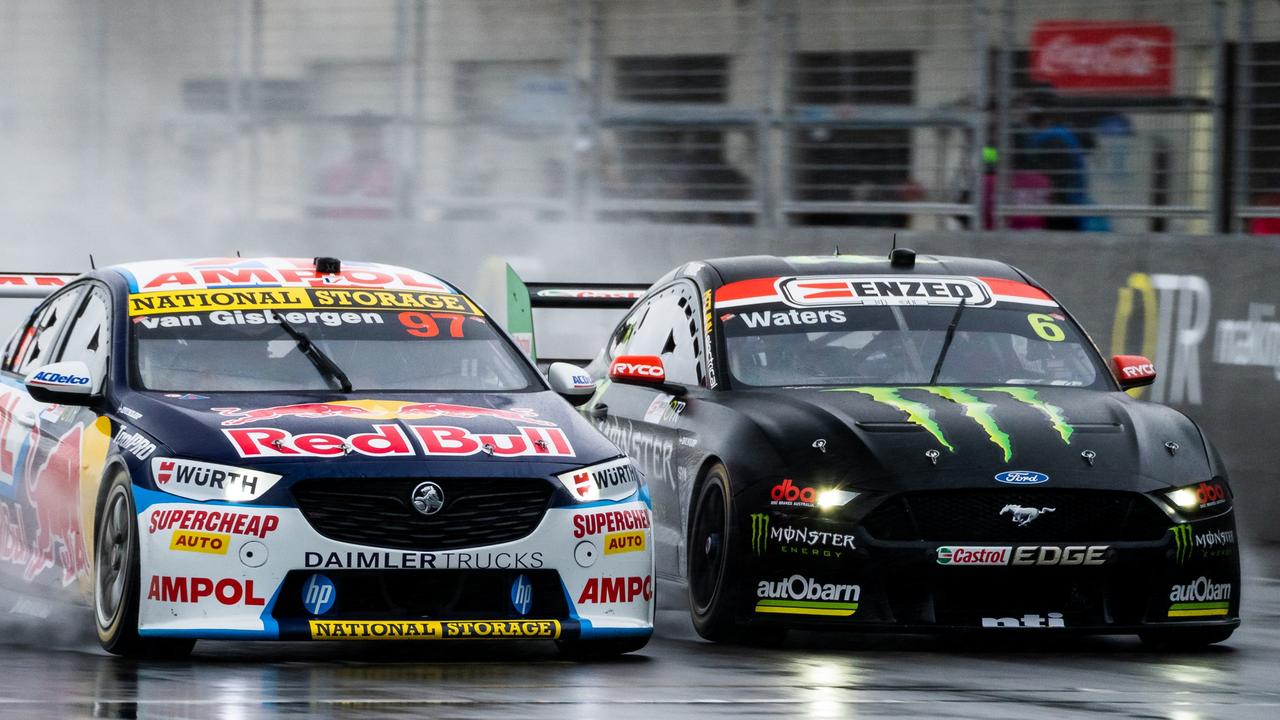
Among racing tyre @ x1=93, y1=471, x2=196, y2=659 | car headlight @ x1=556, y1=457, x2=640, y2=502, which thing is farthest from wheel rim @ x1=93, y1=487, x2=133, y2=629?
car headlight @ x1=556, y1=457, x2=640, y2=502

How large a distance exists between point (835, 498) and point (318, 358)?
189 cm

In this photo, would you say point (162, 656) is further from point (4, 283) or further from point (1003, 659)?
point (4, 283)

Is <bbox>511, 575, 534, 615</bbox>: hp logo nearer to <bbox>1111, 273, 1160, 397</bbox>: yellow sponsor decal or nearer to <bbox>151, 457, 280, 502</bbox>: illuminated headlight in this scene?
<bbox>151, 457, 280, 502</bbox>: illuminated headlight

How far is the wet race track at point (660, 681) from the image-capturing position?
7285mm

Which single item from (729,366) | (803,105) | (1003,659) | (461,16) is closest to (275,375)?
(729,366)

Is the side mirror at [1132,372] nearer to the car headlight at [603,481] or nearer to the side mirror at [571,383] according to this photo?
the side mirror at [571,383]

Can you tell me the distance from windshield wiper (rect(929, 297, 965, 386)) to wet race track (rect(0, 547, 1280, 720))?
3.65ft

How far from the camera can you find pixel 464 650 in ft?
29.0

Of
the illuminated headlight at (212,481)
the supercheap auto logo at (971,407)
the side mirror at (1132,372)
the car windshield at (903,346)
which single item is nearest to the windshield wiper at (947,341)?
the car windshield at (903,346)

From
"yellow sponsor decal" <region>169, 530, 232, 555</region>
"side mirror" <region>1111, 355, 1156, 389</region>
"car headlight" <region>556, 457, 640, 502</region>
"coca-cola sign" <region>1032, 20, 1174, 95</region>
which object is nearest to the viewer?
"yellow sponsor decal" <region>169, 530, 232, 555</region>

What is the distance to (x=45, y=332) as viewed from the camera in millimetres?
10242

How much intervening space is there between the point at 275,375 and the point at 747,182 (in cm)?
779

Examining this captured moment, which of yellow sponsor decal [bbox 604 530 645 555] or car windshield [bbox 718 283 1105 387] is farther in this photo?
car windshield [bbox 718 283 1105 387]

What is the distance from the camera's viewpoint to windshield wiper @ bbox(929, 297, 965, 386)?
1006cm
